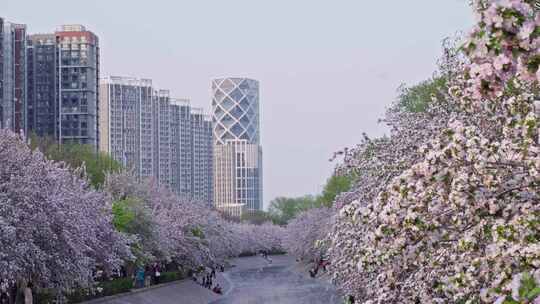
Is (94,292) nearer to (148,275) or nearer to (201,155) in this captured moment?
(148,275)

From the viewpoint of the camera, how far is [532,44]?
647cm

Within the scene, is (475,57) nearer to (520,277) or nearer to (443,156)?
(520,277)

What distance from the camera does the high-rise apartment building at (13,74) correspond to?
95.8m

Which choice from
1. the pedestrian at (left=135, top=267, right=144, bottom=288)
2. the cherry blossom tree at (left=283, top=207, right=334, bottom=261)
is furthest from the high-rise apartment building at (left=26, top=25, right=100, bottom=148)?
the pedestrian at (left=135, top=267, right=144, bottom=288)

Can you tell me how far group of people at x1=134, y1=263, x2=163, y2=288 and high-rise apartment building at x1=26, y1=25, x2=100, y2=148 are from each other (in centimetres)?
5977

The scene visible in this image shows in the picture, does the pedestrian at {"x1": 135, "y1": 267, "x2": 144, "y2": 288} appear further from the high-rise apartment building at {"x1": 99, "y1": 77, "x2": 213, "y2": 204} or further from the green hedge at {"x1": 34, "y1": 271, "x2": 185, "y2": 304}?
the high-rise apartment building at {"x1": 99, "y1": 77, "x2": 213, "y2": 204}

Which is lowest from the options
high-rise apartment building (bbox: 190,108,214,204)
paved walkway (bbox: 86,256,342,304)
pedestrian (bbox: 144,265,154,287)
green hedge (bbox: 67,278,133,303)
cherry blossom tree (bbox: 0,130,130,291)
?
paved walkway (bbox: 86,256,342,304)

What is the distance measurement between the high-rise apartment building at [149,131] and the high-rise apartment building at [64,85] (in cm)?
3196

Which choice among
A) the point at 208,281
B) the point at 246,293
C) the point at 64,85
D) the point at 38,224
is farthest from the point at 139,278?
the point at 64,85

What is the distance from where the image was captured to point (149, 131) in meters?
160

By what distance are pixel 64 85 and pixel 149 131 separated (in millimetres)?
47515

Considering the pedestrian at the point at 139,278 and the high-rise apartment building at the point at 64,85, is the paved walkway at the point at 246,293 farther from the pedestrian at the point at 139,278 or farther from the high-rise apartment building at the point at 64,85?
the high-rise apartment building at the point at 64,85

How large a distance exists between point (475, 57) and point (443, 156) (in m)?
3.32

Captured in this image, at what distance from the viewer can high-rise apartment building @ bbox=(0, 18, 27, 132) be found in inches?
3770
